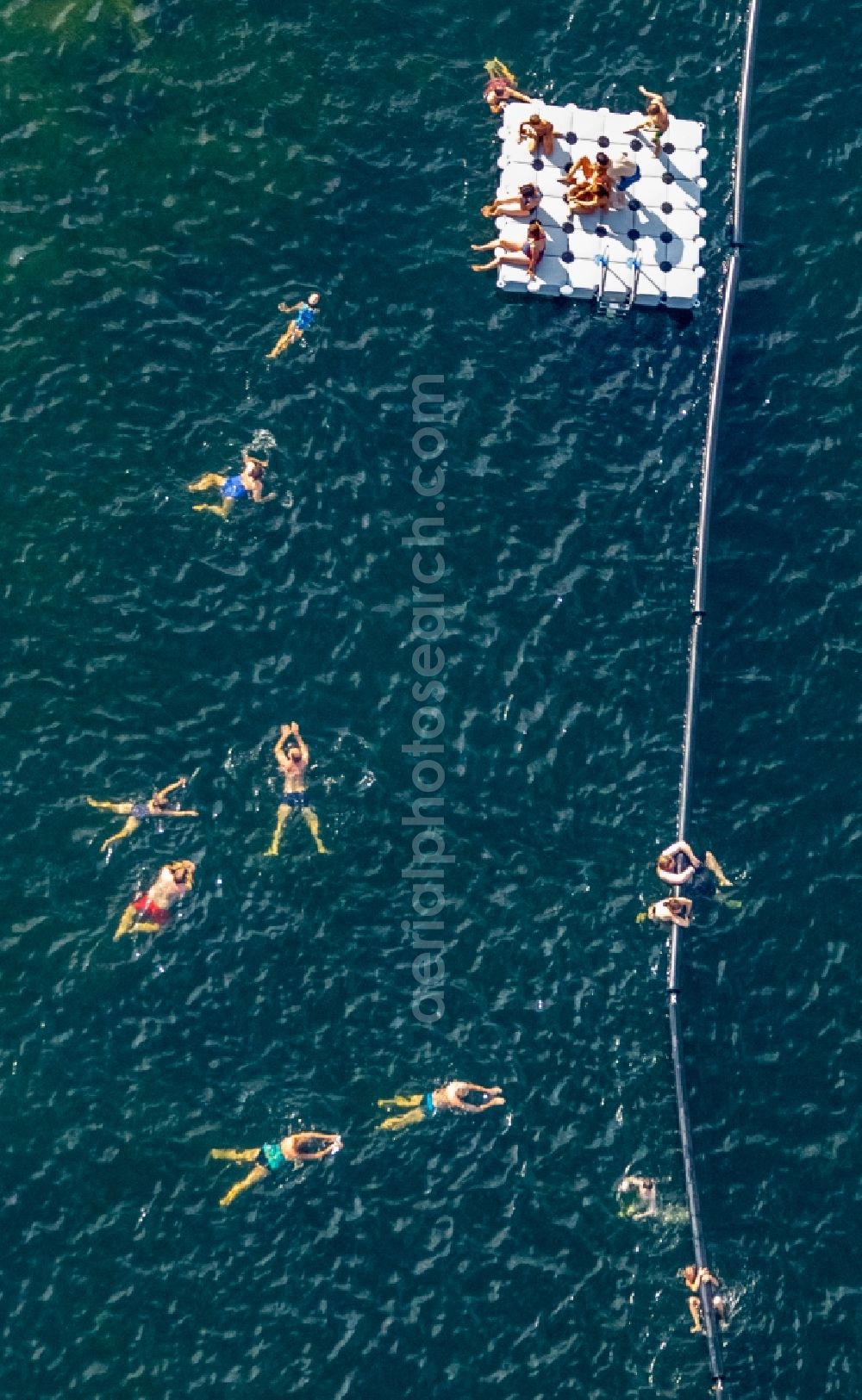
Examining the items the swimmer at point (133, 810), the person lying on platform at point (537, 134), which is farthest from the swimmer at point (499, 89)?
the swimmer at point (133, 810)

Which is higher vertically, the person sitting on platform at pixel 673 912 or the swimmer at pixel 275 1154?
the person sitting on platform at pixel 673 912

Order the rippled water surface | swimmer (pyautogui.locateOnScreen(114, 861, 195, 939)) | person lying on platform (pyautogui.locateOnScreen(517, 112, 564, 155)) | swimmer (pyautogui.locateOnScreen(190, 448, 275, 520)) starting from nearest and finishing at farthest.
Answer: the rippled water surface < swimmer (pyautogui.locateOnScreen(114, 861, 195, 939)) < swimmer (pyautogui.locateOnScreen(190, 448, 275, 520)) < person lying on platform (pyautogui.locateOnScreen(517, 112, 564, 155))

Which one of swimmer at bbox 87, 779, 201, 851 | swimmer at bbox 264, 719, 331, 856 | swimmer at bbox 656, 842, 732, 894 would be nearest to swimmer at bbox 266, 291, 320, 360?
swimmer at bbox 264, 719, 331, 856

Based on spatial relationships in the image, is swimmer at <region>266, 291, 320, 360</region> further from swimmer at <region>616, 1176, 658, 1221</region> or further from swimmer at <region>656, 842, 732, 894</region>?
swimmer at <region>616, 1176, 658, 1221</region>

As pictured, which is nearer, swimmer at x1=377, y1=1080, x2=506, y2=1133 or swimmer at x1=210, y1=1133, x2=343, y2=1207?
swimmer at x1=210, y1=1133, x2=343, y2=1207

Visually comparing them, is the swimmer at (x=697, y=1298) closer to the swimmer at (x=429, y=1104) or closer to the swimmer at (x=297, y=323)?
the swimmer at (x=429, y=1104)

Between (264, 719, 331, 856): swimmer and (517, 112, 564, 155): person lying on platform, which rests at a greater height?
(517, 112, 564, 155): person lying on platform

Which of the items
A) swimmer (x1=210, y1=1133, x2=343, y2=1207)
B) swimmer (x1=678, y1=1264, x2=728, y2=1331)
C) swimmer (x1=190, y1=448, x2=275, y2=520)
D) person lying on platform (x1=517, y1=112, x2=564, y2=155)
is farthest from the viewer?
person lying on platform (x1=517, y1=112, x2=564, y2=155)
